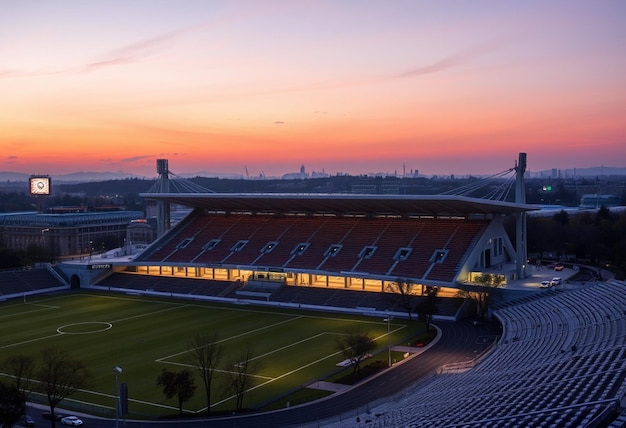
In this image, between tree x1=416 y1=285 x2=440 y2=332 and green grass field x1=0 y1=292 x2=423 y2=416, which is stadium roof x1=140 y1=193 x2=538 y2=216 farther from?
green grass field x1=0 y1=292 x2=423 y2=416

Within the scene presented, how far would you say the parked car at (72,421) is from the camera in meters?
28.0

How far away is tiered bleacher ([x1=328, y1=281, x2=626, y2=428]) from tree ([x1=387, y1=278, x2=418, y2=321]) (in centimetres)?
905

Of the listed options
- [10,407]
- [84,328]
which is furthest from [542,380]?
[84,328]

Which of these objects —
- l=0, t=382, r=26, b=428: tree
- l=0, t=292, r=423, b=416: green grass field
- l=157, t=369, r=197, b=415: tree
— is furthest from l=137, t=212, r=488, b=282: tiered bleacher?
l=0, t=382, r=26, b=428: tree

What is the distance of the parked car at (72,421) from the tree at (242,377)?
668 centimetres

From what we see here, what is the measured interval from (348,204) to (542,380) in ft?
130

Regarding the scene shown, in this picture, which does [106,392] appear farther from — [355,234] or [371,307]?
[355,234]

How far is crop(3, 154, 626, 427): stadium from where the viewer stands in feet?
72.9

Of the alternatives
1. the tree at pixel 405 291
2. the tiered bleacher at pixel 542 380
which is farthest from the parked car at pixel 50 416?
the tree at pixel 405 291

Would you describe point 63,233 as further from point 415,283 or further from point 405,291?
point 405,291

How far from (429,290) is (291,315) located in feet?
35.4

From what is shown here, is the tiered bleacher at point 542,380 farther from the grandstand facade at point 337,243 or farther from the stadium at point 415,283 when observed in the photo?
the grandstand facade at point 337,243

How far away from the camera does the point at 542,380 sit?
910 inches

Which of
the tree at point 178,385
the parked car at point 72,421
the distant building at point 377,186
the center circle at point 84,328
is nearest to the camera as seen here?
the parked car at point 72,421
